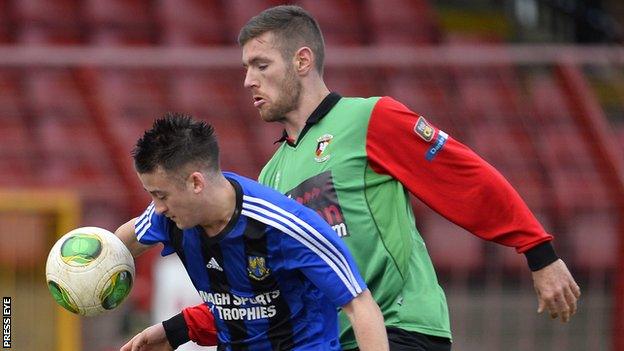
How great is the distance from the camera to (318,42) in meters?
5.47

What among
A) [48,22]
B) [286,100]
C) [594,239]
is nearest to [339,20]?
[48,22]

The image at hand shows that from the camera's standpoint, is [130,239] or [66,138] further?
[66,138]

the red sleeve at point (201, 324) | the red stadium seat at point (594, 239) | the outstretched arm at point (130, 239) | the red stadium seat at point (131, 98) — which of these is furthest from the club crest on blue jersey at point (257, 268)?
the red stadium seat at point (594, 239)

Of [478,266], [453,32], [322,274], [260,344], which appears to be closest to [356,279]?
[322,274]

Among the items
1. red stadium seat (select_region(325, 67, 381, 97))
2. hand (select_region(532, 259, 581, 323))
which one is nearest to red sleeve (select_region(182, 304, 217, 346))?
hand (select_region(532, 259, 581, 323))

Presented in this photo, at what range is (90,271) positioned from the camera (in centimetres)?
483

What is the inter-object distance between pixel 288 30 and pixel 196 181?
100 cm

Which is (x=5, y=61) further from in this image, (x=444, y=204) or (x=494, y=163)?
(x=444, y=204)

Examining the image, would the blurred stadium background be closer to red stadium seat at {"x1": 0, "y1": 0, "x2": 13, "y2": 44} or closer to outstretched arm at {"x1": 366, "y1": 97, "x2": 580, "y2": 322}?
red stadium seat at {"x1": 0, "y1": 0, "x2": 13, "y2": 44}

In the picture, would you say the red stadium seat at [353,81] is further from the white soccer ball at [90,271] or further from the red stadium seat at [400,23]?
the white soccer ball at [90,271]

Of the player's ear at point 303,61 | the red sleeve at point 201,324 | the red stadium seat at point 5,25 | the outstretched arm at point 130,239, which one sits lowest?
the red sleeve at point 201,324

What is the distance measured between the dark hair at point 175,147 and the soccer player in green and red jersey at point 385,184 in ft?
1.89

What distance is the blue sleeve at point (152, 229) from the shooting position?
4.90 m

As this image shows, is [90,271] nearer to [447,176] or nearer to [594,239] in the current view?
[447,176]
